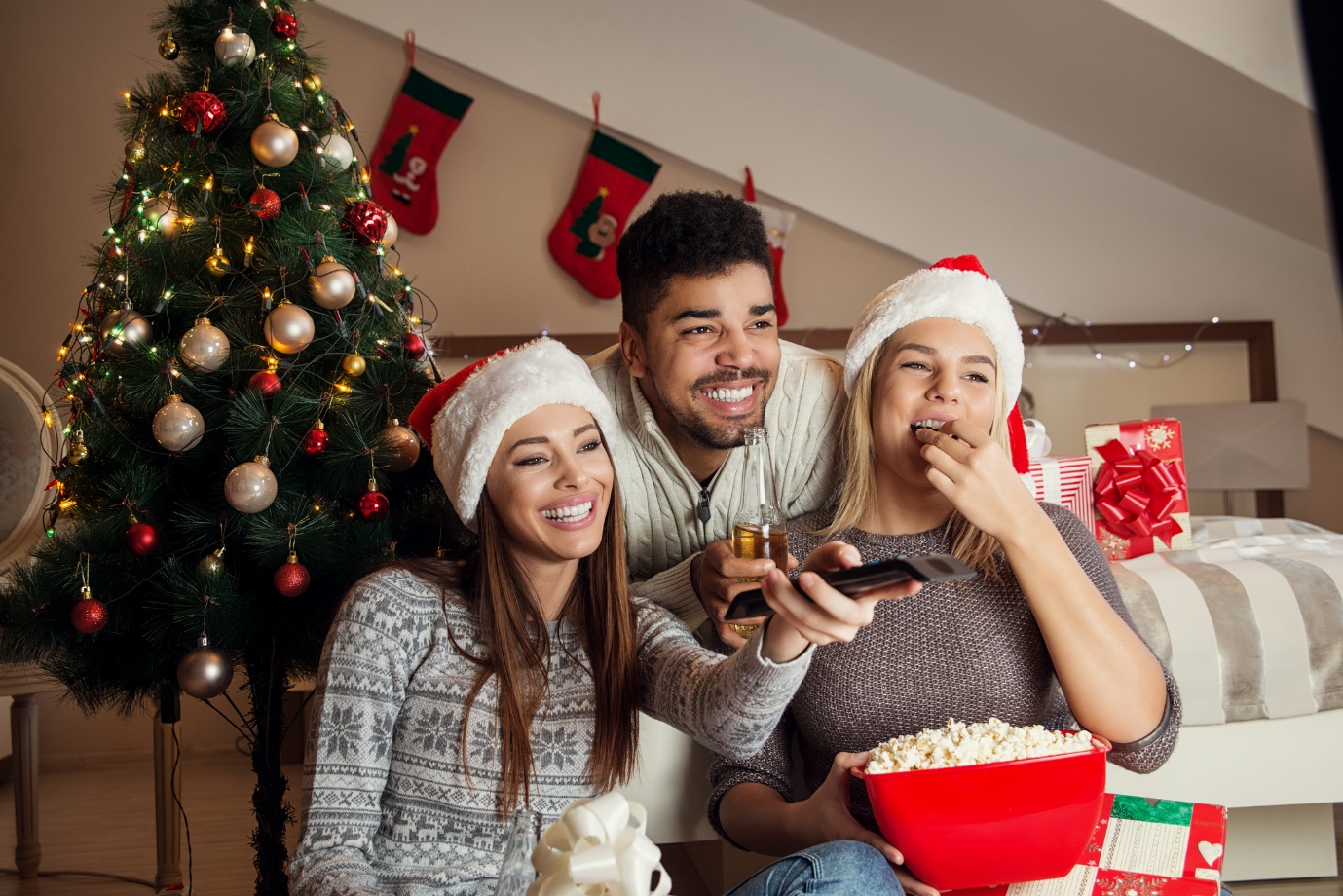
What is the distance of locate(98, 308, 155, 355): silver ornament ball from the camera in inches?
73.6

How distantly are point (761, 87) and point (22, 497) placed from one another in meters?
3.14

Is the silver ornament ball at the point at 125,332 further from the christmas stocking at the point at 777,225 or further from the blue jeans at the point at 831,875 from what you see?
the christmas stocking at the point at 777,225

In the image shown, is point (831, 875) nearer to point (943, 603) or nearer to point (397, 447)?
point (943, 603)

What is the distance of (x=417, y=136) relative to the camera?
14.0 ft

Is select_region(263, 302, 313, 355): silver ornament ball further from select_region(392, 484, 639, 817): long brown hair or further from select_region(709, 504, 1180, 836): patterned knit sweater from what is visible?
select_region(709, 504, 1180, 836): patterned knit sweater

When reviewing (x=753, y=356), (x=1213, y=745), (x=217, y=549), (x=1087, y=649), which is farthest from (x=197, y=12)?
(x=1213, y=745)

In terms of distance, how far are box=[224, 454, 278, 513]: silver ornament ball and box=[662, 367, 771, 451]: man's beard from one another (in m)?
0.69

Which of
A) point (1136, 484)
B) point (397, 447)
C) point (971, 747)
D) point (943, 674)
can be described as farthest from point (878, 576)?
point (1136, 484)

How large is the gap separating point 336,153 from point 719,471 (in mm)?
913

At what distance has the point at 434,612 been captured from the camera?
60.2 inches

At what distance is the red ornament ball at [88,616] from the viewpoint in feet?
5.91

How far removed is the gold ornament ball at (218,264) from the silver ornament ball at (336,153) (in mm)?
257

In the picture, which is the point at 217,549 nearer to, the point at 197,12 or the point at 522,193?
the point at 197,12

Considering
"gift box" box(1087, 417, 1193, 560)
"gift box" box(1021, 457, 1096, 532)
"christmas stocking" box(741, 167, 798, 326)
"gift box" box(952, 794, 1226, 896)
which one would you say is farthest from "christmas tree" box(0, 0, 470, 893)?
"christmas stocking" box(741, 167, 798, 326)
